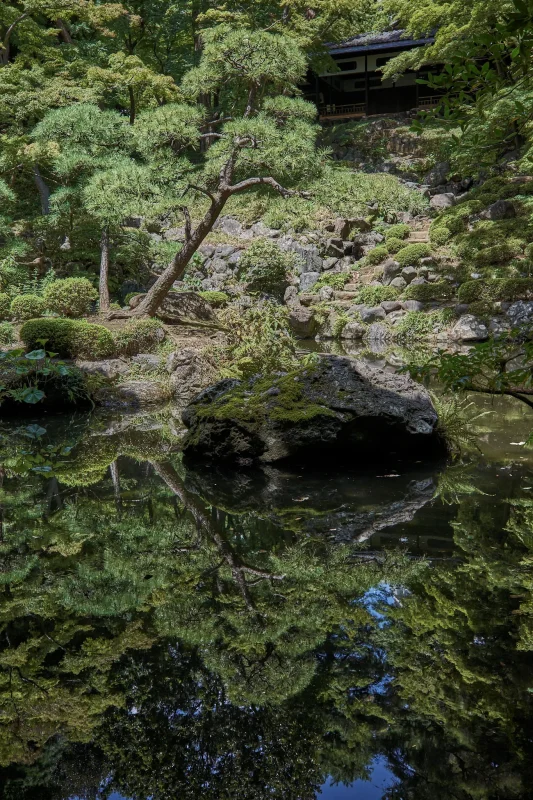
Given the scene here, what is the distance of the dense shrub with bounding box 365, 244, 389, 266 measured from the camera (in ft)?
67.1

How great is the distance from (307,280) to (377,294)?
2.57 metres

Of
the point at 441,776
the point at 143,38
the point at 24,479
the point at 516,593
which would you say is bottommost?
the point at 24,479

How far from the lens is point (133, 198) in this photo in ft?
39.6

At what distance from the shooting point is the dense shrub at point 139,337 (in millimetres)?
11094

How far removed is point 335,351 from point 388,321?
378 centimetres

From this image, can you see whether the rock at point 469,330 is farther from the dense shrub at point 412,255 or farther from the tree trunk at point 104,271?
the tree trunk at point 104,271

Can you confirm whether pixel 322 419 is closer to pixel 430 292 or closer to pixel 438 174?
pixel 430 292

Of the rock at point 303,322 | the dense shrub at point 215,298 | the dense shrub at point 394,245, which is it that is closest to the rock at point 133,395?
the dense shrub at point 215,298

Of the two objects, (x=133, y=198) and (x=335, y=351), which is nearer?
(x=133, y=198)

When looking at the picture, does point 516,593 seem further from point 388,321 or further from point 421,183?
point 421,183

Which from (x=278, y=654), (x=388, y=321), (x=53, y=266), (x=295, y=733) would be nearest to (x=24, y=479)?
(x=278, y=654)

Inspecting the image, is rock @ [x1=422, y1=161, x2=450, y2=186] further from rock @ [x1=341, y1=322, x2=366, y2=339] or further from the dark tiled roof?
rock @ [x1=341, y1=322, x2=366, y2=339]

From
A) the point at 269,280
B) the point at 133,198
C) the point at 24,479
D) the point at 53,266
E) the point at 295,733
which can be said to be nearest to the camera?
the point at 295,733

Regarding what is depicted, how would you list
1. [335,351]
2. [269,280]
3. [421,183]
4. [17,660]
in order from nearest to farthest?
[17,660], [335,351], [269,280], [421,183]
